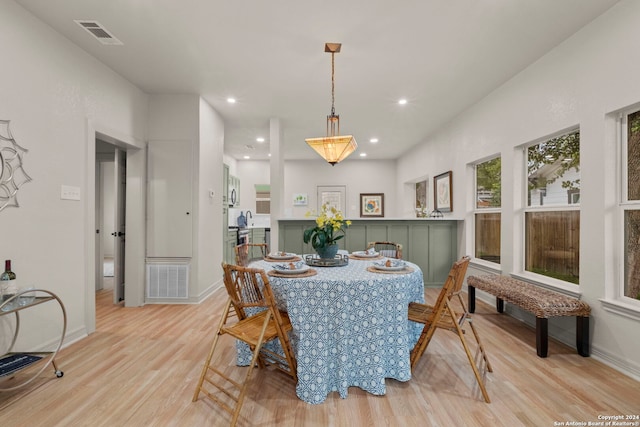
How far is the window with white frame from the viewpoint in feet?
7.69

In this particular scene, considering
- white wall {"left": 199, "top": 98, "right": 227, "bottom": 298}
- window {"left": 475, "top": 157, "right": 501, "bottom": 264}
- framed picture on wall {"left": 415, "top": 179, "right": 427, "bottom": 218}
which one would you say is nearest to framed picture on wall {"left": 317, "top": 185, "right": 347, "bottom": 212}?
framed picture on wall {"left": 415, "top": 179, "right": 427, "bottom": 218}

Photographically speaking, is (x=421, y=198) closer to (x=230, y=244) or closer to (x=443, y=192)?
(x=443, y=192)

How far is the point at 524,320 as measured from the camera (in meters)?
3.40

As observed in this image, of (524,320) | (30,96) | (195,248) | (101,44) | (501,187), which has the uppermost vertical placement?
(101,44)

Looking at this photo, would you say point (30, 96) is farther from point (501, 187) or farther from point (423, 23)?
point (501, 187)

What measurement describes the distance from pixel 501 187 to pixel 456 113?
1.58 meters

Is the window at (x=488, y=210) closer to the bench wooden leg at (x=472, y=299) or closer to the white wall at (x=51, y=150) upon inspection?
the bench wooden leg at (x=472, y=299)

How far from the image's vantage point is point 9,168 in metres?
2.29

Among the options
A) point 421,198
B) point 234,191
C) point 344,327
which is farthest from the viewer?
point 234,191

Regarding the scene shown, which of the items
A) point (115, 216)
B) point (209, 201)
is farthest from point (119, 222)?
point (209, 201)

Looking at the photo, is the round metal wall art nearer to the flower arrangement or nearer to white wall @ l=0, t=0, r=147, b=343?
white wall @ l=0, t=0, r=147, b=343

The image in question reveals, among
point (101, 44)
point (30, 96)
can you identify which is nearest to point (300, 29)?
point (101, 44)

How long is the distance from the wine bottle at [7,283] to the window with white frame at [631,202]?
14.4 ft

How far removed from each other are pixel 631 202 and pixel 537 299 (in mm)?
982
